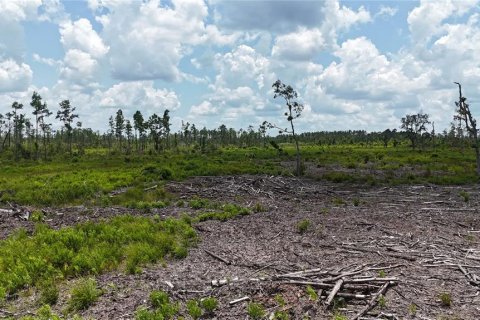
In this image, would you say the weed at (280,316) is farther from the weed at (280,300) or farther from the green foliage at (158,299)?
the green foliage at (158,299)

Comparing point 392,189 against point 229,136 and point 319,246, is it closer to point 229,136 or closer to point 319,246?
point 319,246

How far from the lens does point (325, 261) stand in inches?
421

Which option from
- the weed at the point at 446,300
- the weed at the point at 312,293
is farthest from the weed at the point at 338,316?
the weed at the point at 446,300

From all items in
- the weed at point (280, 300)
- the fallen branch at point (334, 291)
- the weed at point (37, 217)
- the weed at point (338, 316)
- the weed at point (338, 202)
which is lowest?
the weed at point (338, 316)

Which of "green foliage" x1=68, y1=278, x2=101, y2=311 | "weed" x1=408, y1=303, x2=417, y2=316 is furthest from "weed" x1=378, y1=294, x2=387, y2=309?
"green foliage" x1=68, y1=278, x2=101, y2=311

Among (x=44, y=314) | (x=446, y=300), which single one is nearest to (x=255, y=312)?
(x=446, y=300)

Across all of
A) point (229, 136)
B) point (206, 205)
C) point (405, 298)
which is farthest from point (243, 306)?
point (229, 136)

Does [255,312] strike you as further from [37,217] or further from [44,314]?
[37,217]

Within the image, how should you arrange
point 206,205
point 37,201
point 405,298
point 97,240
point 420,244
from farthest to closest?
point 37,201, point 206,205, point 97,240, point 420,244, point 405,298

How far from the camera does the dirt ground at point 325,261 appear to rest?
8.11 m

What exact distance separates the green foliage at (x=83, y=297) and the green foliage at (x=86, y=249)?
1.46 metres

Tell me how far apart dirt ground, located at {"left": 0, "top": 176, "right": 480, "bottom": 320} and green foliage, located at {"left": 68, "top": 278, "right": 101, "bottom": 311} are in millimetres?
188

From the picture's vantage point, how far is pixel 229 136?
139 m

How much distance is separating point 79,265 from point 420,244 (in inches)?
385
